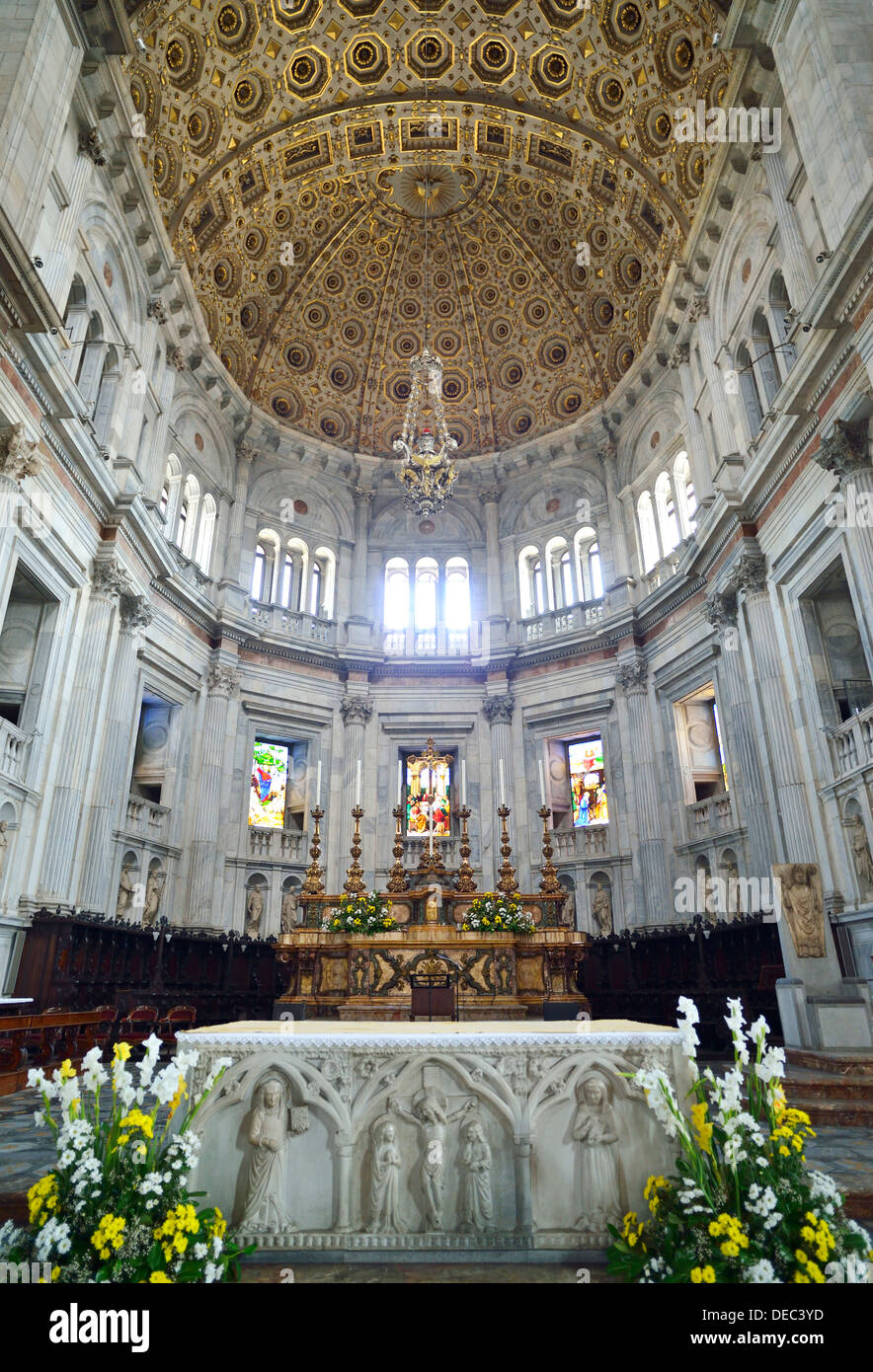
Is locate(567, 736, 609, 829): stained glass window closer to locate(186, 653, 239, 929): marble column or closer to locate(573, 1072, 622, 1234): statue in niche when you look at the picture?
locate(186, 653, 239, 929): marble column

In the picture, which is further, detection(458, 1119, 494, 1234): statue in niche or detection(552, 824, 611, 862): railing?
detection(552, 824, 611, 862): railing

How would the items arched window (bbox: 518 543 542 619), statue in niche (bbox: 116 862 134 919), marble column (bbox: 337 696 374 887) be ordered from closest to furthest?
statue in niche (bbox: 116 862 134 919)
marble column (bbox: 337 696 374 887)
arched window (bbox: 518 543 542 619)

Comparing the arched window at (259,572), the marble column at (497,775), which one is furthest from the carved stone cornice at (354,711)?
the arched window at (259,572)

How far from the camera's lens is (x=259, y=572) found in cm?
2531

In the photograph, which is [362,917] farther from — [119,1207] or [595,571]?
[595,571]

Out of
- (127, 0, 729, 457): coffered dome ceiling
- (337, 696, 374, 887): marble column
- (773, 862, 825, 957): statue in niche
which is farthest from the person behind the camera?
(337, 696, 374, 887): marble column

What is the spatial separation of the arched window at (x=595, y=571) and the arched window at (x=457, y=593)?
421 centimetres

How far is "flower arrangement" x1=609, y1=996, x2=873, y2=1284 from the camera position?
11.7 ft

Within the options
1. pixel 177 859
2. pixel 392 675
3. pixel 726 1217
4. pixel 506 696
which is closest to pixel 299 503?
pixel 392 675

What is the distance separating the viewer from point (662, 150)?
20.6 meters

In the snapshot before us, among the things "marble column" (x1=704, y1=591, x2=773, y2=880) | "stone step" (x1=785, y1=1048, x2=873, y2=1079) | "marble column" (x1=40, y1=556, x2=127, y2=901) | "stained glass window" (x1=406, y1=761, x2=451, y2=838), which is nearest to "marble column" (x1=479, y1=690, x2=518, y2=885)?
"stained glass window" (x1=406, y1=761, x2=451, y2=838)

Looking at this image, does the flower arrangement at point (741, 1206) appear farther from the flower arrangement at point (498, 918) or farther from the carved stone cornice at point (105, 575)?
the carved stone cornice at point (105, 575)

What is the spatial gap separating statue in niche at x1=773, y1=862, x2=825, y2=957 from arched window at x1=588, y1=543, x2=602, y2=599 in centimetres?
1249

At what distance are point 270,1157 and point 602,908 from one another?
58.0 feet
